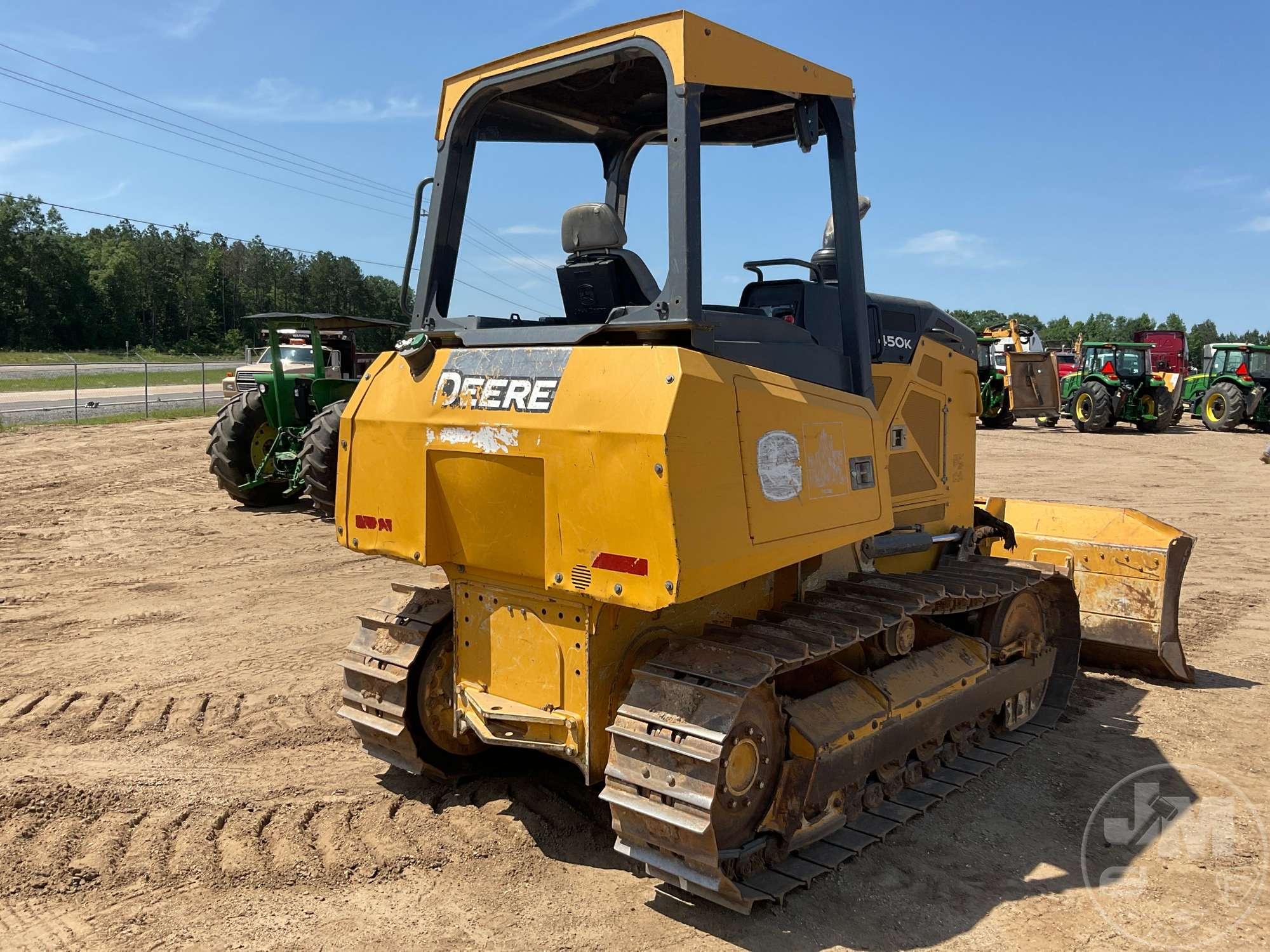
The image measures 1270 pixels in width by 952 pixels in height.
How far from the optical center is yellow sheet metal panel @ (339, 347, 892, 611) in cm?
320

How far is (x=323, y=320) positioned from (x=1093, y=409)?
68.3ft

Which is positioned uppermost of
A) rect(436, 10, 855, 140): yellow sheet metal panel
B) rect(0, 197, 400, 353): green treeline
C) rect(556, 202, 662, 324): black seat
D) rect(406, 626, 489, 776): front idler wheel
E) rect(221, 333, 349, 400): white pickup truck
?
rect(0, 197, 400, 353): green treeline

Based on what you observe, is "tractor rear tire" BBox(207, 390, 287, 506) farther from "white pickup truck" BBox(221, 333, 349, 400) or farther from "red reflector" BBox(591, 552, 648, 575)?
"red reflector" BBox(591, 552, 648, 575)

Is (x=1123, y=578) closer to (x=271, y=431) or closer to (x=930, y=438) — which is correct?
(x=930, y=438)

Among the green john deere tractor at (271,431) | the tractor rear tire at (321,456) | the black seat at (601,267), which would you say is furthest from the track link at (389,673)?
the green john deere tractor at (271,431)

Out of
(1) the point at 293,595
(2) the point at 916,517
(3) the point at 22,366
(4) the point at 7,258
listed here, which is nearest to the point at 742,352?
(2) the point at 916,517

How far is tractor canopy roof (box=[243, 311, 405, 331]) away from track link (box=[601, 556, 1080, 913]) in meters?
7.38

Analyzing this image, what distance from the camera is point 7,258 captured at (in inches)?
2425

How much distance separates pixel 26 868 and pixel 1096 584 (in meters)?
6.29

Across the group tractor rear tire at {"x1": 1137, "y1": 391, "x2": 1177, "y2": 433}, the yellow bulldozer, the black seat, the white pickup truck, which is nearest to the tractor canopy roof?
the white pickup truck

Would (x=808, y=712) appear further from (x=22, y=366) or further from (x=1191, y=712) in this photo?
(x=22, y=366)

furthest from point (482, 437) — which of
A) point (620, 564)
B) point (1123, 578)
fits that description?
point (1123, 578)

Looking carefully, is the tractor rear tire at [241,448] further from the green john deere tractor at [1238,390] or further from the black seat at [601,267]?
the green john deere tractor at [1238,390]

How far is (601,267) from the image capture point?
3887 mm
